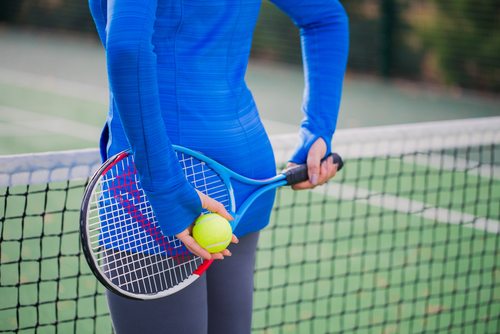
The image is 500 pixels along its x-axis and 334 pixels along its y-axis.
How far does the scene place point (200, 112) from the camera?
1.65 m

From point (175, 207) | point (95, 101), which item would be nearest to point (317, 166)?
point (175, 207)

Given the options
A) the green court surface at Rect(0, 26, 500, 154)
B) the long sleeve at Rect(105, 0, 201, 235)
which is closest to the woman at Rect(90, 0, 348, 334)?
the long sleeve at Rect(105, 0, 201, 235)

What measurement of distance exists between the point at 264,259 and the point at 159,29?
3097mm

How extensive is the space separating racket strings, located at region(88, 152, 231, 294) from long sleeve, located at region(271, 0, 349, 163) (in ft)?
1.19

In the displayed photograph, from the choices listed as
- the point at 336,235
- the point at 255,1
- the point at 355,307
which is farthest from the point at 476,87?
the point at 255,1

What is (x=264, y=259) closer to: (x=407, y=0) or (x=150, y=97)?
(x=150, y=97)

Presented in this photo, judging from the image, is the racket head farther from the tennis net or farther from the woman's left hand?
the tennis net

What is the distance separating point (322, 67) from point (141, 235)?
636 mm

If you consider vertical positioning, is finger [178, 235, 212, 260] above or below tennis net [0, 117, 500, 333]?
above

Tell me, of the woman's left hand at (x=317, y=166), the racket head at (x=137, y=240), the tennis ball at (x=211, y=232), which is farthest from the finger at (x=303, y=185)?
the tennis ball at (x=211, y=232)

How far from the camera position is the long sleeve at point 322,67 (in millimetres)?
1979

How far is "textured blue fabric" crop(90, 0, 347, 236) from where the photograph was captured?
1434 mm

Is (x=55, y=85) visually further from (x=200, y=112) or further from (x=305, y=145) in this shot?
(x=200, y=112)

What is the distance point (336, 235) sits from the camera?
478 centimetres
